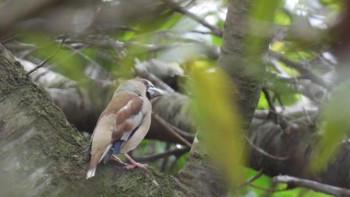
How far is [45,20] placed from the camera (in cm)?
99

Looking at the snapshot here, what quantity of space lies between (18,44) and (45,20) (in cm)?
130

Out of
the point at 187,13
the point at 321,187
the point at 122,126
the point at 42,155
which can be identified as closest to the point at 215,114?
the point at 42,155

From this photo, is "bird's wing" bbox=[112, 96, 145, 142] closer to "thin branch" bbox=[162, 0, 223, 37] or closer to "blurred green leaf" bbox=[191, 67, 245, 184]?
"thin branch" bbox=[162, 0, 223, 37]

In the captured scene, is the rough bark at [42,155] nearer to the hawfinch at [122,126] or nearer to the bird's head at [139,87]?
the hawfinch at [122,126]

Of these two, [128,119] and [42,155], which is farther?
[128,119]

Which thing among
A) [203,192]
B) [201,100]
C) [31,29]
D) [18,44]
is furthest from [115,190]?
[18,44]

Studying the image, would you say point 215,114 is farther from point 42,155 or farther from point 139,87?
point 139,87

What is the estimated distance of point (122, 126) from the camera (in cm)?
168

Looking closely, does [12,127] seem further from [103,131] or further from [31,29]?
[103,131]

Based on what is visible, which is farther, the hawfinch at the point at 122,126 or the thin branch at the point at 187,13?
the hawfinch at the point at 122,126

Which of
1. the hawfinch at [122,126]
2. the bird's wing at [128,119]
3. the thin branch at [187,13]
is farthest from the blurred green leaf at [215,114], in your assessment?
the bird's wing at [128,119]

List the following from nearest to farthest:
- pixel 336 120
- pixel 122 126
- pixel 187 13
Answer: pixel 336 120 < pixel 187 13 < pixel 122 126

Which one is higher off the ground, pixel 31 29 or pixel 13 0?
pixel 13 0

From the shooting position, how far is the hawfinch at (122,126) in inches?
57.8
